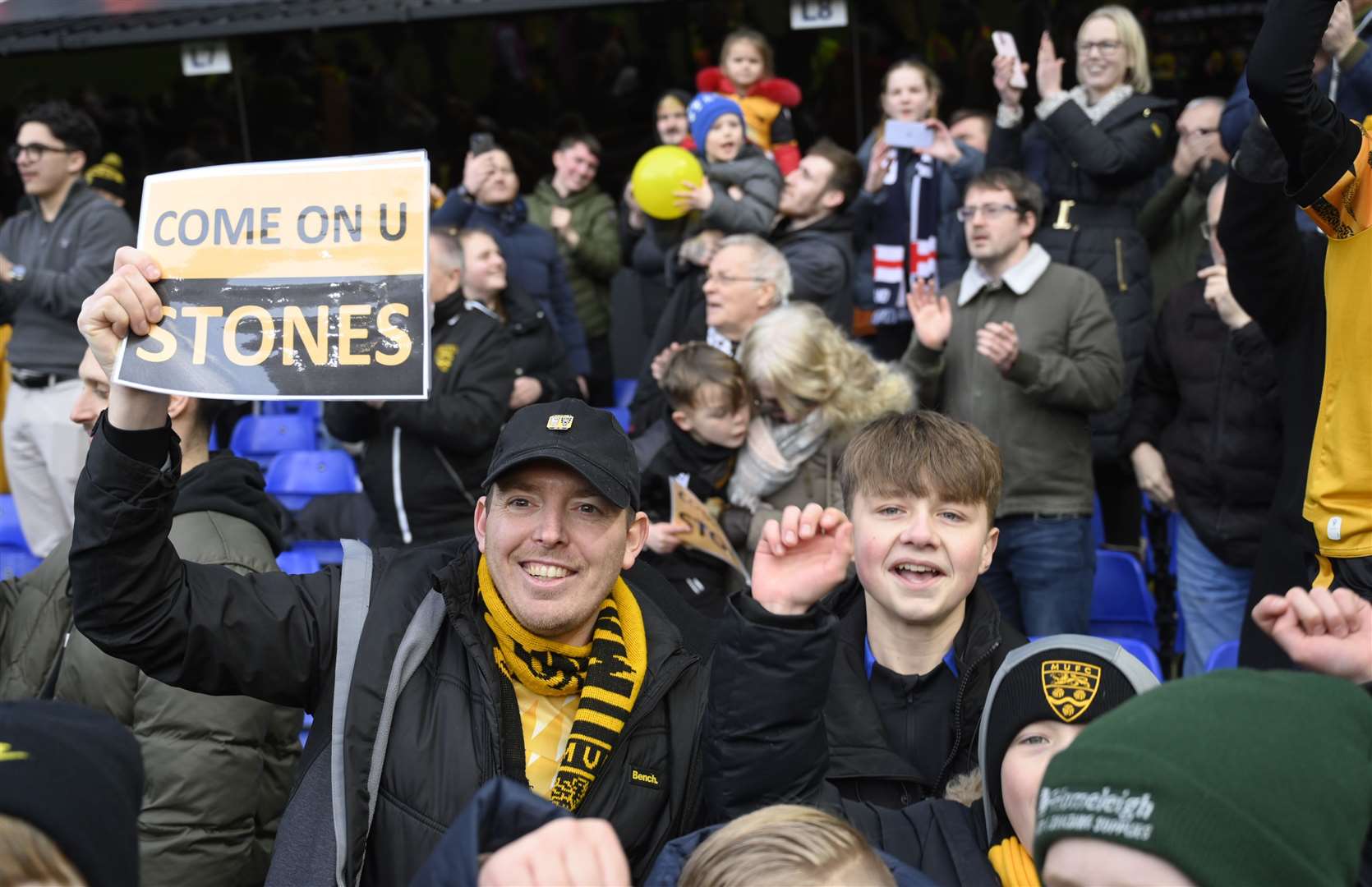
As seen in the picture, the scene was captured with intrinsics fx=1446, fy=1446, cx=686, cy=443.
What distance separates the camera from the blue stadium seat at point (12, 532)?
683cm

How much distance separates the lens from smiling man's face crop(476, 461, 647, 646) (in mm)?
2629

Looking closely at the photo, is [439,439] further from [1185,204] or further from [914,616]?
[1185,204]

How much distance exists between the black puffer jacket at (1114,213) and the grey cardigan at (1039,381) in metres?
0.87

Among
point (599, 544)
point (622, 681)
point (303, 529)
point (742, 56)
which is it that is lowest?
point (303, 529)

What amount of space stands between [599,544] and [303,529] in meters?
3.69

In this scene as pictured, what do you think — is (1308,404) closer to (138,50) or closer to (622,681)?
(622,681)

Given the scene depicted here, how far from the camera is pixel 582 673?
8.68ft

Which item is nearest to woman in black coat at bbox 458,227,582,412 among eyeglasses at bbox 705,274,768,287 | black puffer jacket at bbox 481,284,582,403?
black puffer jacket at bbox 481,284,582,403

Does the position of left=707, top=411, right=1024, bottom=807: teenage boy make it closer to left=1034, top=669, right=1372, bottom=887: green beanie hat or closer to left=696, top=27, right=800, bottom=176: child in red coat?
left=1034, top=669, right=1372, bottom=887: green beanie hat

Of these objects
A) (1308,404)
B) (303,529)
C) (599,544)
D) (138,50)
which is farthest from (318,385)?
(138,50)

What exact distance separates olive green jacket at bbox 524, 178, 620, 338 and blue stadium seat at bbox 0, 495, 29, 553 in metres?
3.05

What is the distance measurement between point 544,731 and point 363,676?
14.0 inches

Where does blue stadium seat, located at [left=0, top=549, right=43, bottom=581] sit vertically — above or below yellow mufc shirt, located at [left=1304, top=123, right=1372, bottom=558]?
below

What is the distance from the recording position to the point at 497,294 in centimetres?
661
